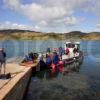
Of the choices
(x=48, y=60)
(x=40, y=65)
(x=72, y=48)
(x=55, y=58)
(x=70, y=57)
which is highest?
(x=72, y=48)

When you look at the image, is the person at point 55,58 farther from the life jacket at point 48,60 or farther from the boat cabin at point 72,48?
the boat cabin at point 72,48

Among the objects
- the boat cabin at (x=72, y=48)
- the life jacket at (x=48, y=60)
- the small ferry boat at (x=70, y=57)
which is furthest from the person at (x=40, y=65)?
the boat cabin at (x=72, y=48)

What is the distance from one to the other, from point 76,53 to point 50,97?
26.1 meters

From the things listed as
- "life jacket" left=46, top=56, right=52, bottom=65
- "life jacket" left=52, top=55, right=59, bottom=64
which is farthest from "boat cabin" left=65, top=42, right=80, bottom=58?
"life jacket" left=46, top=56, right=52, bottom=65

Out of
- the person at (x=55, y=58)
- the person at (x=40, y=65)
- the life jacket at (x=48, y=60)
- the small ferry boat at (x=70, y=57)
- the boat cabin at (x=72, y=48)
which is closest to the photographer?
the person at (x=40, y=65)

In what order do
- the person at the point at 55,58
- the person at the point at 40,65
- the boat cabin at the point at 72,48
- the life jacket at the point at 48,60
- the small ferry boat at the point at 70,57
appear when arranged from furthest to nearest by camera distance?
1. the boat cabin at the point at 72,48
2. the small ferry boat at the point at 70,57
3. the person at the point at 55,58
4. the life jacket at the point at 48,60
5. the person at the point at 40,65

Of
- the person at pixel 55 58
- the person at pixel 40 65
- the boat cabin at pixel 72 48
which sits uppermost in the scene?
the boat cabin at pixel 72 48

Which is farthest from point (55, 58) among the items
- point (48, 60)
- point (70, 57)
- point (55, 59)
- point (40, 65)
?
point (70, 57)

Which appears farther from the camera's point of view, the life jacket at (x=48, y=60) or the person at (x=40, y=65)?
the life jacket at (x=48, y=60)

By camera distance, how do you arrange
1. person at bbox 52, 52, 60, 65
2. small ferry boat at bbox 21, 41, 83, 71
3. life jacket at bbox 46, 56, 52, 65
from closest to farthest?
life jacket at bbox 46, 56, 52, 65 → person at bbox 52, 52, 60, 65 → small ferry boat at bbox 21, 41, 83, 71

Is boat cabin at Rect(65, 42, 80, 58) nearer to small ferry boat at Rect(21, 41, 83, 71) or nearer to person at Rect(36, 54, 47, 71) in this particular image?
small ferry boat at Rect(21, 41, 83, 71)

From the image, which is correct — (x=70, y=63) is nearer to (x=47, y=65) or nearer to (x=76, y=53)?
(x=76, y=53)

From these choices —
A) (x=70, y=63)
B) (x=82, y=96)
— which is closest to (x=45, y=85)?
(x=82, y=96)

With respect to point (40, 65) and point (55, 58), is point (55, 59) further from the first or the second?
point (40, 65)
